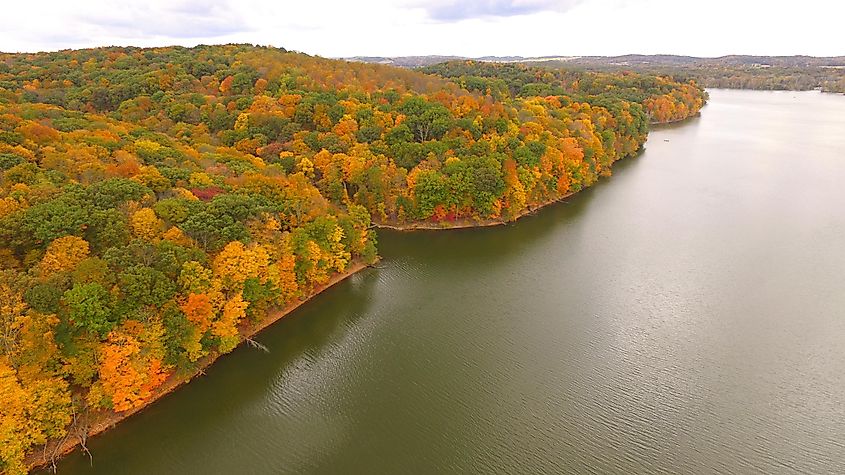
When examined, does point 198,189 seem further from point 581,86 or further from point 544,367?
point 581,86

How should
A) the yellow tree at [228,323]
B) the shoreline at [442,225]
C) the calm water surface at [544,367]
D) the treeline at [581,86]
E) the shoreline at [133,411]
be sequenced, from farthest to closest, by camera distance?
the treeline at [581,86], the shoreline at [442,225], the yellow tree at [228,323], the calm water surface at [544,367], the shoreline at [133,411]

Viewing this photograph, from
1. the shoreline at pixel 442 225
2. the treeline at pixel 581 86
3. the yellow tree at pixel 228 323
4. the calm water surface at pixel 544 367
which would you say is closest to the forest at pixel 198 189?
the yellow tree at pixel 228 323

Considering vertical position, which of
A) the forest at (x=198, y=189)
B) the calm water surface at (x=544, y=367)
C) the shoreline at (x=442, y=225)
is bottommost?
the calm water surface at (x=544, y=367)

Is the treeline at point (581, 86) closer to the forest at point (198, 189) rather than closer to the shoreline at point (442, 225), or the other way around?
the forest at point (198, 189)

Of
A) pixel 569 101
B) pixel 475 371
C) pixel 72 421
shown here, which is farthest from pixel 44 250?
pixel 569 101

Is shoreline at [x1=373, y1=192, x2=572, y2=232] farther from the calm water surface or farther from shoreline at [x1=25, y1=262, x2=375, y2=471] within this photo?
shoreline at [x1=25, y1=262, x2=375, y2=471]

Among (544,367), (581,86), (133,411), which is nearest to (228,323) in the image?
(133,411)
